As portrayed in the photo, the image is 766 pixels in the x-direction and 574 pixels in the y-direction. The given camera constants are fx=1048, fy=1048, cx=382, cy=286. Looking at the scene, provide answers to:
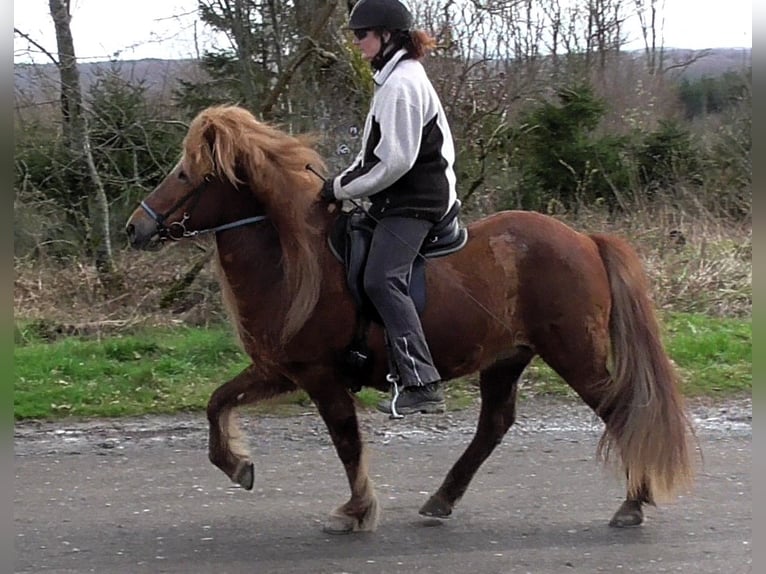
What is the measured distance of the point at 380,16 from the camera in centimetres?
492

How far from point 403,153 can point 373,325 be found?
85 cm

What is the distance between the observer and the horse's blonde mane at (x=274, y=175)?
5.04 metres

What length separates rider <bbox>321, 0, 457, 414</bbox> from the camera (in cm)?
488

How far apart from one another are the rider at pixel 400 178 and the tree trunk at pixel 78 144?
629cm

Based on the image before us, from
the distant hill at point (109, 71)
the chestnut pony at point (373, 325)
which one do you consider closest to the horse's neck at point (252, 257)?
the chestnut pony at point (373, 325)

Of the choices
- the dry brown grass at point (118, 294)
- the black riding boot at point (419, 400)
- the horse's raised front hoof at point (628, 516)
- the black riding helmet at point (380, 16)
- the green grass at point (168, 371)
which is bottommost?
the horse's raised front hoof at point (628, 516)

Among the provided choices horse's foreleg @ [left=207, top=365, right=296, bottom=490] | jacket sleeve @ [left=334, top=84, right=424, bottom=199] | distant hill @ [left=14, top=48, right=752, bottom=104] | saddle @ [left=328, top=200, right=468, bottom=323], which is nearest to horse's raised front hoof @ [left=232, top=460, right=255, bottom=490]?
horse's foreleg @ [left=207, top=365, right=296, bottom=490]

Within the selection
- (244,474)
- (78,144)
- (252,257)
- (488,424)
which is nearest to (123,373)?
(244,474)

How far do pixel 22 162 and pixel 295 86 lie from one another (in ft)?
10.5

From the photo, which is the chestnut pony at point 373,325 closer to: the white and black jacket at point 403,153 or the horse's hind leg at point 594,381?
the horse's hind leg at point 594,381

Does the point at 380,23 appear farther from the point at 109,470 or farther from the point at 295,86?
the point at 295,86

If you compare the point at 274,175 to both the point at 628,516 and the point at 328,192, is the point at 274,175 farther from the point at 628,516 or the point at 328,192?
the point at 628,516

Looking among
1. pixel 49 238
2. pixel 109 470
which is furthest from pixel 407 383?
pixel 49 238

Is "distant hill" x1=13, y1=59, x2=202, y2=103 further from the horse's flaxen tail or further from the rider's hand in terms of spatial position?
the horse's flaxen tail
